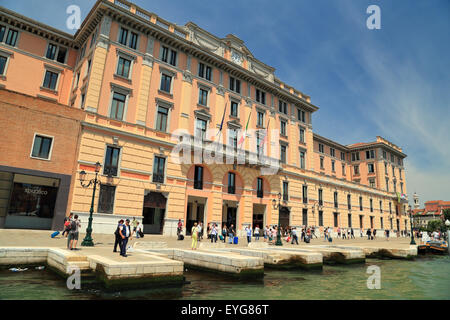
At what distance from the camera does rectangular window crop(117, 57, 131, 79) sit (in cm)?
2438

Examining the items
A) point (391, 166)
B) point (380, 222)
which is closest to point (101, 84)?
point (380, 222)

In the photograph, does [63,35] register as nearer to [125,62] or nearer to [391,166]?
[125,62]

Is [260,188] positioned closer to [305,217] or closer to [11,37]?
[305,217]

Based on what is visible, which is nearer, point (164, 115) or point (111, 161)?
point (111, 161)

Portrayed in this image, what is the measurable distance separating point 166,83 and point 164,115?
11.0 feet

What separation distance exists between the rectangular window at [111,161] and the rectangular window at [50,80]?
9665mm

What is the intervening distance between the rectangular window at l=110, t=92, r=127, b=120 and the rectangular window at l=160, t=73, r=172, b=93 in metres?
4.08

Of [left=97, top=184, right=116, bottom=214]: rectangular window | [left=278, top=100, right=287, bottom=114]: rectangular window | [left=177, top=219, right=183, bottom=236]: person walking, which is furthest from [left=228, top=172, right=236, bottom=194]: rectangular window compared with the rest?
→ [left=278, top=100, right=287, bottom=114]: rectangular window

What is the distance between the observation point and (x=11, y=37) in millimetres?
24109

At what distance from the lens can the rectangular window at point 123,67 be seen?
24375 mm

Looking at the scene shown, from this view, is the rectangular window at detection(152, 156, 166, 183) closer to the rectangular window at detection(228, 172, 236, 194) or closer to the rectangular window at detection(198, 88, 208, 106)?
the rectangular window at detection(198, 88, 208, 106)

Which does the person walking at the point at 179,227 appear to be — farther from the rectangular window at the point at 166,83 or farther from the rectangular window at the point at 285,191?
the rectangular window at the point at 285,191

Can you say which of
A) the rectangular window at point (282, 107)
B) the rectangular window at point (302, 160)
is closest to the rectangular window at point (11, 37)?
the rectangular window at point (282, 107)

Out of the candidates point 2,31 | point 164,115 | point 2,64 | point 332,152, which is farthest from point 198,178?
point 332,152
